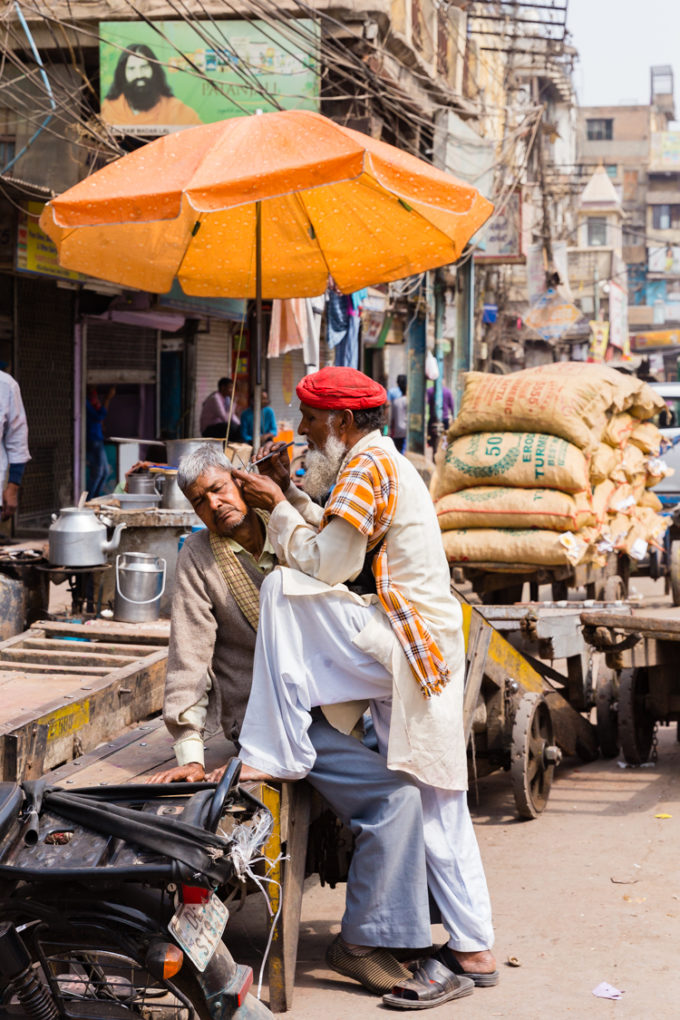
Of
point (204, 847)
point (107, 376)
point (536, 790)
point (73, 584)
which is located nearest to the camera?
point (204, 847)

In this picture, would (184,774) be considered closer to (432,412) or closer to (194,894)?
(194,894)

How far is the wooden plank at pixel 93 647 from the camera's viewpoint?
19.0 ft

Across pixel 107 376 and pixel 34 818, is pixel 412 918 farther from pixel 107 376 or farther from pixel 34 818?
pixel 107 376

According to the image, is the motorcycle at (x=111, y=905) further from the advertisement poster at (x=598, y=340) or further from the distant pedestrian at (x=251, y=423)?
Answer: the advertisement poster at (x=598, y=340)

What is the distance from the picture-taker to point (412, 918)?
355cm

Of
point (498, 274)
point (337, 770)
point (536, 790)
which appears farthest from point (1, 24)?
point (498, 274)

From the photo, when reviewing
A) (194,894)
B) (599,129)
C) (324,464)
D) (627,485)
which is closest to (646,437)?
(627,485)

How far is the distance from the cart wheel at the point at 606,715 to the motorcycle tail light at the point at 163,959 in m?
4.17

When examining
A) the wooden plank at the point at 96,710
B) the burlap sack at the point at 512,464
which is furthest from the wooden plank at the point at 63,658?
the burlap sack at the point at 512,464

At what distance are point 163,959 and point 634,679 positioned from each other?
4.03 m

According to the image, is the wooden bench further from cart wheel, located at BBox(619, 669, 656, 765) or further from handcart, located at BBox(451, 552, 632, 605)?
handcart, located at BBox(451, 552, 632, 605)

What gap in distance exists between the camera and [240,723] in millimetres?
3865

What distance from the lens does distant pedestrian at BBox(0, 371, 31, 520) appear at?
7.93 meters

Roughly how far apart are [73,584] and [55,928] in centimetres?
417
